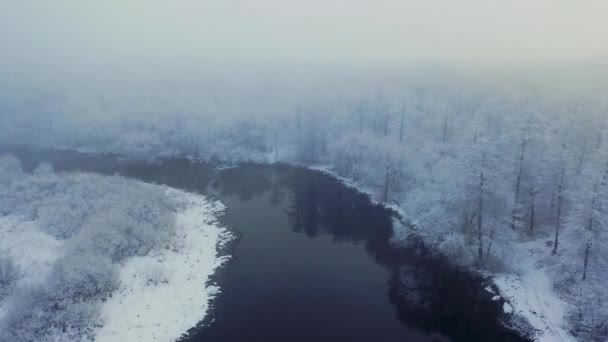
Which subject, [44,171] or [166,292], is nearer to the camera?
[166,292]

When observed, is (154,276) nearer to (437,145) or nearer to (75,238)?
(75,238)

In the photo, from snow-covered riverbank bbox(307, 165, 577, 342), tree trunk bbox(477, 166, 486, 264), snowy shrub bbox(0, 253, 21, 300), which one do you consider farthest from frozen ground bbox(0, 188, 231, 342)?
snow-covered riverbank bbox(307, 165, 577, 342)

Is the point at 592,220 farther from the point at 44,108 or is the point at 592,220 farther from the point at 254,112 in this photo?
the point at 44,108

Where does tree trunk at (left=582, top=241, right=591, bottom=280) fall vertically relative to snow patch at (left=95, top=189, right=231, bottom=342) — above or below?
above

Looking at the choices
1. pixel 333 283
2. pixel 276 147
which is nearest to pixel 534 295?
pixel 333 283

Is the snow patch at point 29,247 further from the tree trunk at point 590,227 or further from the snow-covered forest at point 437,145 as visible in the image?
the tree trunk at point 590,227

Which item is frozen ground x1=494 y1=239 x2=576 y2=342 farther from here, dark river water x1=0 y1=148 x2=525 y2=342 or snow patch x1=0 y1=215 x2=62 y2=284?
snow patch x1=0 y1=215 x2=62 y2=284

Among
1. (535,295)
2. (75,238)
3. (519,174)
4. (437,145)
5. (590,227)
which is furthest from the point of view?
(437,145)
